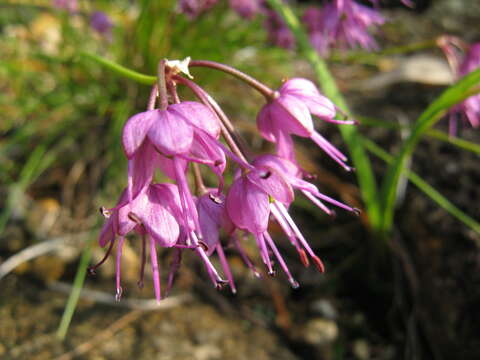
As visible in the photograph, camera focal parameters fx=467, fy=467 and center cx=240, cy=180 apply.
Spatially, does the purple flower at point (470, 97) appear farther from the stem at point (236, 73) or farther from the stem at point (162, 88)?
the stem at point (162, 88)

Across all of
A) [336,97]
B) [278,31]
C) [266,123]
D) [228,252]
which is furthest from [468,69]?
[228,252]

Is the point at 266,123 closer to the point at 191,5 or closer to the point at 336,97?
the point at 336,97

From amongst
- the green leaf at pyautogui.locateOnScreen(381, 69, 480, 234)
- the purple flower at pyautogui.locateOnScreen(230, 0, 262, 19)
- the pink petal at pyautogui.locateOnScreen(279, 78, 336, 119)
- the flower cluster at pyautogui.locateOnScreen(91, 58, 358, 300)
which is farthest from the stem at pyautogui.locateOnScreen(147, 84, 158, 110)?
the purple flower at pyautogui.locateOnScreen(230, 0, 262, 19)

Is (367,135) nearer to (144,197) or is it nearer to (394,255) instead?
(394,255)

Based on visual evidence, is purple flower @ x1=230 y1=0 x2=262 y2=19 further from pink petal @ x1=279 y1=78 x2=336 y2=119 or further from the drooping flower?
the drooping flower

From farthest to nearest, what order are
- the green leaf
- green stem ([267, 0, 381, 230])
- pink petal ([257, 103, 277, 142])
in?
green stem ([267, 0, 381, 230])
the green leaf
pink petal ([257, 103, 277, 142])

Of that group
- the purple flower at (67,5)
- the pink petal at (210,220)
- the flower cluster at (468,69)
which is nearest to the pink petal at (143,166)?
the pink petal at (210,220)
